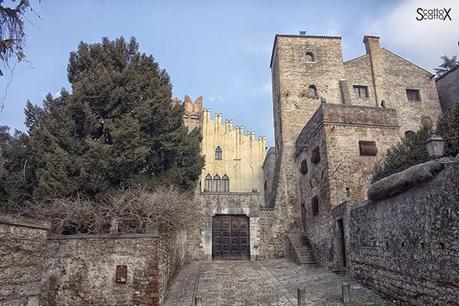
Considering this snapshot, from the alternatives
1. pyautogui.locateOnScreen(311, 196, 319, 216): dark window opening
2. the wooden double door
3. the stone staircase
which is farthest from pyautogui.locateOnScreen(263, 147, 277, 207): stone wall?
pyautogui.locateOnScreen(311, 196, 319, 216): dark window opening

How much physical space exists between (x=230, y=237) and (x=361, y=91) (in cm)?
1334

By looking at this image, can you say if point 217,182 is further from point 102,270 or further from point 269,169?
point 102,270

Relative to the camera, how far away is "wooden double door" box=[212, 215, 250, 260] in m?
19.0

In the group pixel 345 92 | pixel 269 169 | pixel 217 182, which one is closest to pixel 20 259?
pixel 345 92

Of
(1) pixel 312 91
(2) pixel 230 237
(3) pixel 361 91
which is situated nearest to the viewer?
(2) pixel 230 237

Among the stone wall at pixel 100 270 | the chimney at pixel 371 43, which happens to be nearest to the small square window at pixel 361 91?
the chimney at pixel 371 43

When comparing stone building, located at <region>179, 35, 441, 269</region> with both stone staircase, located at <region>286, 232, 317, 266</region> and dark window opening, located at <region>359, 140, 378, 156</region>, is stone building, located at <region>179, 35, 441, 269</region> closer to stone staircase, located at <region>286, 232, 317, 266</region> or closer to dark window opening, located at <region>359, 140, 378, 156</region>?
dark window opening, located at <region>359, 140, 378, 156</region>

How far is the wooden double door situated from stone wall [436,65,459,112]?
15334 millimetres

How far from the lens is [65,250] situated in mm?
9062

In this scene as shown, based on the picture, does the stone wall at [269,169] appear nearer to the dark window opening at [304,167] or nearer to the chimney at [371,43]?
the dark window opening at [304,167]

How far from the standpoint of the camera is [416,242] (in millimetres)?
7367

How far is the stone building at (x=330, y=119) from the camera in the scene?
49.7ft

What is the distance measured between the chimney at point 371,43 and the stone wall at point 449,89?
17.3ft

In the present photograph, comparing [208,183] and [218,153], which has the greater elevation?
[218,153]
